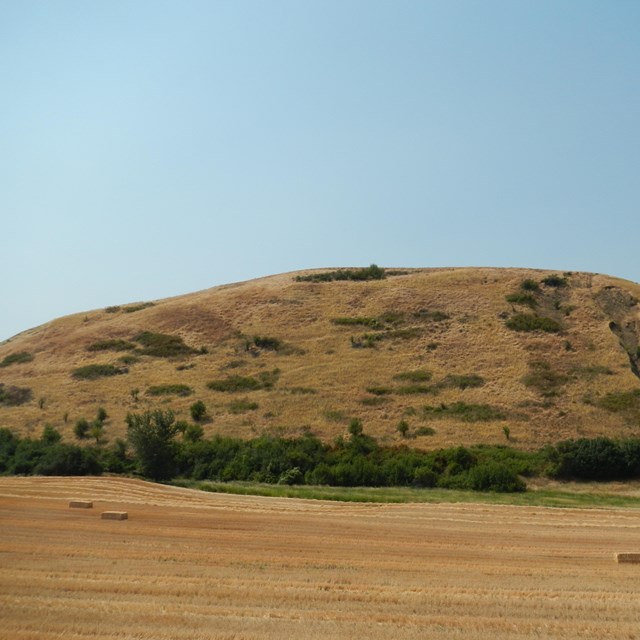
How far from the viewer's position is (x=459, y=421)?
52.0 metres

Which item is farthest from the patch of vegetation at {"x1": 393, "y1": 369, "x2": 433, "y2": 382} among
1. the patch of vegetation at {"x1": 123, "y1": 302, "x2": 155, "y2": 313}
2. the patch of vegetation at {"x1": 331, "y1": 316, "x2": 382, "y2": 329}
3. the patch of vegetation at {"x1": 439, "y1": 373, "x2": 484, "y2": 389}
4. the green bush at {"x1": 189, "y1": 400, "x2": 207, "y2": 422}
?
the patch of vegetation at {"x1": 123, "y1": 302, "x2": 155, "y2": 313}

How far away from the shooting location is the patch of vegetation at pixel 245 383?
6100 centimetres

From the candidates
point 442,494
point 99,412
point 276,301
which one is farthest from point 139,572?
point 276,301

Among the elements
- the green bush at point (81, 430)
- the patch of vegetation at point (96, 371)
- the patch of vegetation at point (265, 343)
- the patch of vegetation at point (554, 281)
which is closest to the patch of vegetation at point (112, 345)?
the patch of vegetation at point (96, 371)

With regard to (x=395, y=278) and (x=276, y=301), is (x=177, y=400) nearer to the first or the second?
(x=276, y=301)

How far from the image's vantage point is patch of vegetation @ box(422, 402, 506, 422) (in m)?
52.3

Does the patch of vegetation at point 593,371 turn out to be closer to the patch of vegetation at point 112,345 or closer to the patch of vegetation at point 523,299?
the patch of vegetation at point 523,299

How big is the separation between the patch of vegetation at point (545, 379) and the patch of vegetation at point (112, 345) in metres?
40.4

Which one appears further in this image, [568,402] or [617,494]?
[568,402]

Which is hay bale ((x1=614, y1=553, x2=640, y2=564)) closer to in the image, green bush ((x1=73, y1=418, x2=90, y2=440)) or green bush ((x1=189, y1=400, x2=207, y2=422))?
green bush ((x1=189, y1=400, x2=207, y2=422))

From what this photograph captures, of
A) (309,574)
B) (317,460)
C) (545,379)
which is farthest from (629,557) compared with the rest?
(545,379)

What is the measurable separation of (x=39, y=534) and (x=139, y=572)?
→ 5.76 m

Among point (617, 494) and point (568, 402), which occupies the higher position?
point (568, 402)

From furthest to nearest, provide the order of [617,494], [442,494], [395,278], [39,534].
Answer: [395,278] < [617,494] < [442,494] < [39,534]
